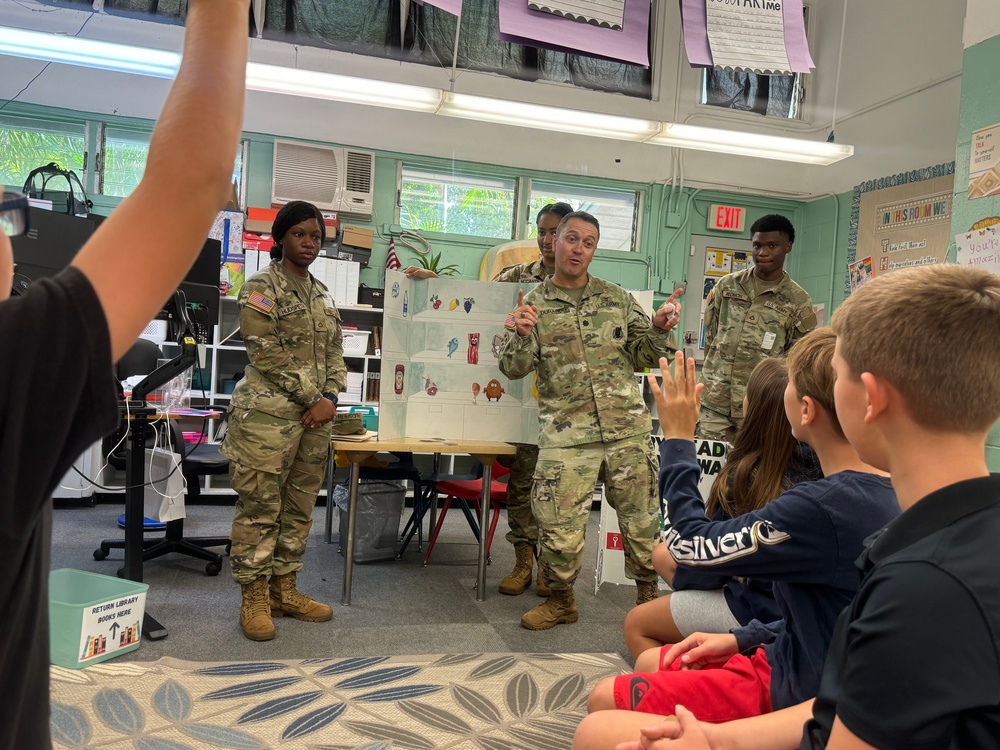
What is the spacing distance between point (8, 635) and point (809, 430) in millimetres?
1219

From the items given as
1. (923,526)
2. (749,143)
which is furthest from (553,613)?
(749,143)

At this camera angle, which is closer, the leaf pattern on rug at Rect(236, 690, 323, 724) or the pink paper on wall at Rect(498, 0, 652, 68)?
the leaf pattern on rug at Rect(236, 690, 323, 724)

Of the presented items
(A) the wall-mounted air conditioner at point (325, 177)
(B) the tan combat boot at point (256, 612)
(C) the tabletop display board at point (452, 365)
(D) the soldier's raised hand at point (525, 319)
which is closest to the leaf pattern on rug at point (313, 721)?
(B) the tan combat boot at point (256, 612)

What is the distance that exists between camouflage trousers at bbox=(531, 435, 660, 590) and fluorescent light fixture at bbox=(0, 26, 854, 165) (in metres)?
2.29

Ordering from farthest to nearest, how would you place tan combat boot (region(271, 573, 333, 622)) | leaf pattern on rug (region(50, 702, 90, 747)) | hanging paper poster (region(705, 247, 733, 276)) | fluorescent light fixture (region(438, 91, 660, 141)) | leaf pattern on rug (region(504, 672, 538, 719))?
hanging paper poster (region(705, 247, 733, 276)) → fluorescent light fixture (region(438, 91, 660, 141)) → tan combat boot (region(271, 573, 333, 622)) → leaf pattern on rug (region(504, 672, 538, 719)) → leaf pattern on rug (region(50, 702, 90, 747))

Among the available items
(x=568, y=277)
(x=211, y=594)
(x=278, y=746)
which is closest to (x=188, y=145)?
(x=278, y=746)

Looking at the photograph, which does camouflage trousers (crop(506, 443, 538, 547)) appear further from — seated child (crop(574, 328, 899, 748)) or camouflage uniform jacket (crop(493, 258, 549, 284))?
seated child (crop(574, 328, 899, 748))

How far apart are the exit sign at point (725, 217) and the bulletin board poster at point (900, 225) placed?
1017mm

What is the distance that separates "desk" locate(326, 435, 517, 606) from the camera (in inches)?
138

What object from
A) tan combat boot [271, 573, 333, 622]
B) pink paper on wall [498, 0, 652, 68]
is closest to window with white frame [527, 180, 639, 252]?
pink paper on wall [498, 0, 652, 68]

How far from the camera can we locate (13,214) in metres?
0.54

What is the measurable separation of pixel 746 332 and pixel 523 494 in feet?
4.69

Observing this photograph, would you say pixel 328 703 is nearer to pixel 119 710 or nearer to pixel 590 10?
pixel 119 710

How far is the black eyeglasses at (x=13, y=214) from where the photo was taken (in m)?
0.53
